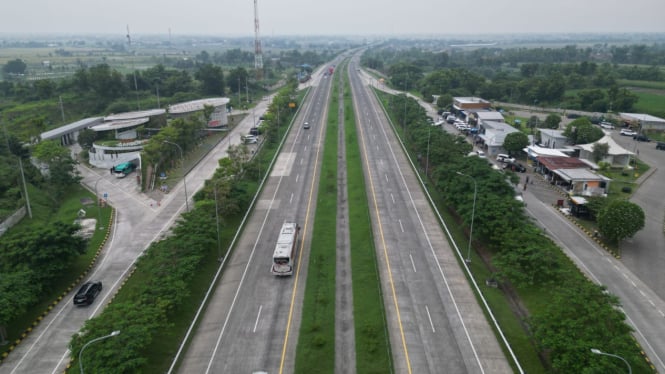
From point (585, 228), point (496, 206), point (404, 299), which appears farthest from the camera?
point (585, 228)

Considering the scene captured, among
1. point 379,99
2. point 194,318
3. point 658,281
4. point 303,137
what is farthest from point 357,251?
point 379,99

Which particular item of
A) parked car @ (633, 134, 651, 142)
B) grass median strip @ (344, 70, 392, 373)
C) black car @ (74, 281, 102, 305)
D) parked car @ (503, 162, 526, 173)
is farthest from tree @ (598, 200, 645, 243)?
parked car @ (633, 134, 651, 142)

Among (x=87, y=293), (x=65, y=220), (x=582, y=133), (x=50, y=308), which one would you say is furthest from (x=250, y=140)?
(x=582, y=133)

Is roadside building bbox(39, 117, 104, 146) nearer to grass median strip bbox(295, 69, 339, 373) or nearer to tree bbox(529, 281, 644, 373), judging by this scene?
grass median strip bbox(295, 69, 339, 373)

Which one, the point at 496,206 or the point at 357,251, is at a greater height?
the point at 496,206

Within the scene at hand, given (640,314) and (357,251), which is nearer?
(640,314)

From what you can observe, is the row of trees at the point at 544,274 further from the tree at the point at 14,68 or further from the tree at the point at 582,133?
the tree at the point at 14,68

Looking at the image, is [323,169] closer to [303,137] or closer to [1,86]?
[303,137]
